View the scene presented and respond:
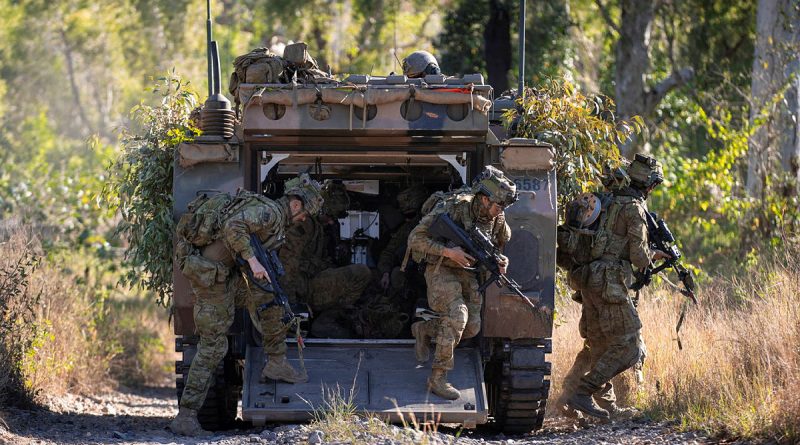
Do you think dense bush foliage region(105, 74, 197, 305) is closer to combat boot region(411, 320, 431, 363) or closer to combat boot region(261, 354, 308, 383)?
combat boot region(261, 354, 308, 383)

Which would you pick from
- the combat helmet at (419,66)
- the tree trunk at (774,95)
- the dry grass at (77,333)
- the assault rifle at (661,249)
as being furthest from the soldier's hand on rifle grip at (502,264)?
the tree trunk at (774,95)

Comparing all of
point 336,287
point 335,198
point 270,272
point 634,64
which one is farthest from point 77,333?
point 634,64

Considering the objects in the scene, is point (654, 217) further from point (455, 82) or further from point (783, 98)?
point (783, 98)

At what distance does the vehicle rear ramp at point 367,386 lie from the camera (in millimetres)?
7793

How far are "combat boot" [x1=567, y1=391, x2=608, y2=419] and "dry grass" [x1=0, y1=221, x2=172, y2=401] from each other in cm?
422

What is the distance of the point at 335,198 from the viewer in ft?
33.7

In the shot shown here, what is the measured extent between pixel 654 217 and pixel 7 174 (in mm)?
11708

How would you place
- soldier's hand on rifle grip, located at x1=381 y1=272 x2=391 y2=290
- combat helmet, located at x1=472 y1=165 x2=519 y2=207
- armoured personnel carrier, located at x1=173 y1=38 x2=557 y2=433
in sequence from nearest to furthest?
1. combat helmet, located at x1=472 y1=165 x2=519 y2=207
2. armoured personnel carrier, located at x1=173 y1=38 x2=557 y2=433
3. soldier's hand on rifle grip, located at x1=381 y1=272 x2=391 y2=290

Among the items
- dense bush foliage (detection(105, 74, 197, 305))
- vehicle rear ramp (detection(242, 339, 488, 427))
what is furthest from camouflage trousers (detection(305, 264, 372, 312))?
dense bush foliage (detection(105, 74, 197, 305))

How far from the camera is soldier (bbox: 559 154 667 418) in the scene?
8664 millimetres

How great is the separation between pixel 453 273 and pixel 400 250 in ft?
6.79

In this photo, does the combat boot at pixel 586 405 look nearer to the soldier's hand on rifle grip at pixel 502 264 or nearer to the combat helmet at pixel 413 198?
the soldier's hand on rifle grip at pixel 502 264

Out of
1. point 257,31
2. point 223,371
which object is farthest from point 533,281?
point 257,31

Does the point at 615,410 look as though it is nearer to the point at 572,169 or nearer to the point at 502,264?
the point at 572,169
